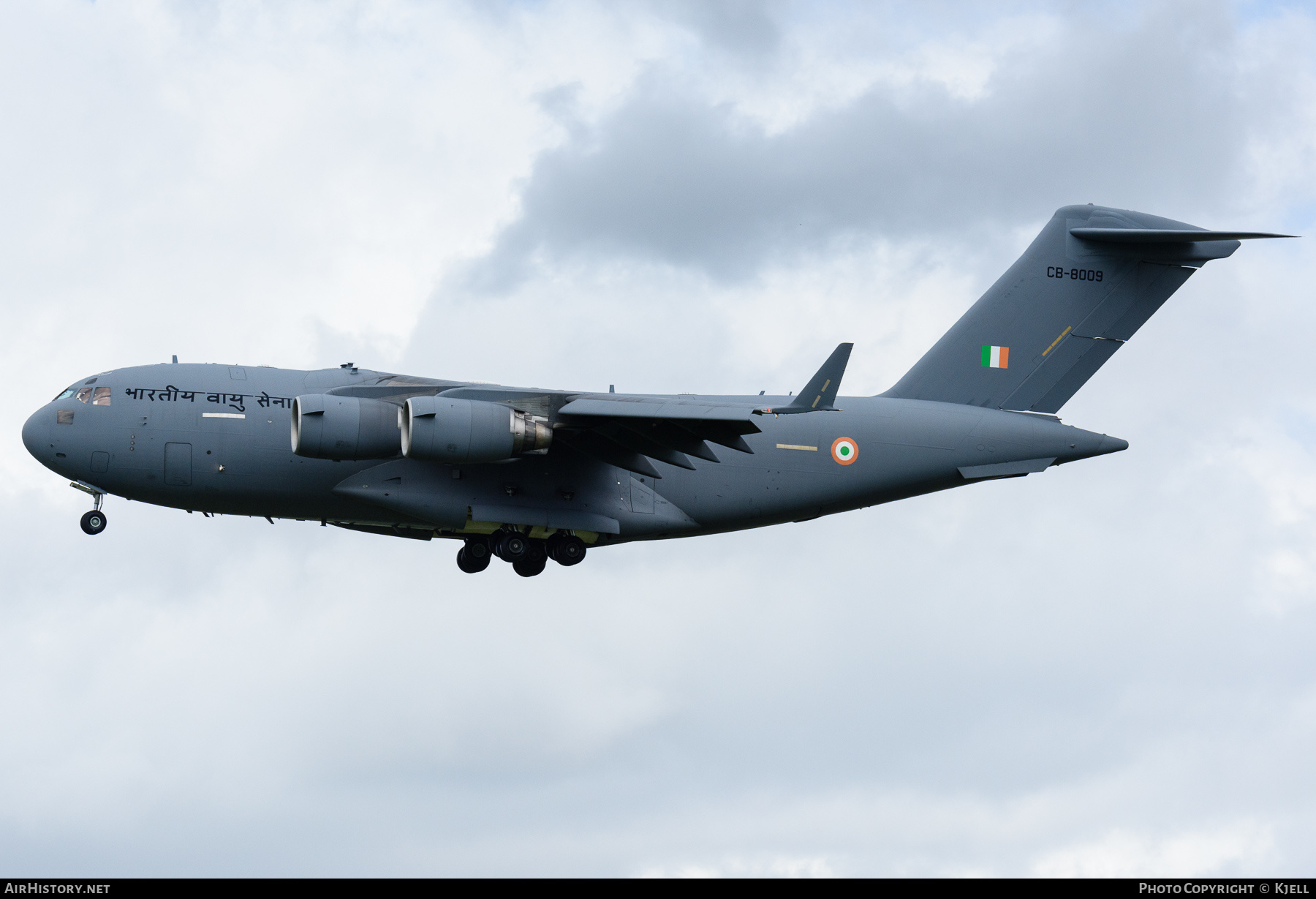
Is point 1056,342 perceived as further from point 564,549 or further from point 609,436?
point 564,549

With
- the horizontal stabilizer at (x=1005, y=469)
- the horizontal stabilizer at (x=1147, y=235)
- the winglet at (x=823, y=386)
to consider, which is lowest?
the winglet at (x=823, y=386)

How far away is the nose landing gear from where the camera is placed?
1661 centimetres

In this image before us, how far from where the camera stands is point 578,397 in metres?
16.8

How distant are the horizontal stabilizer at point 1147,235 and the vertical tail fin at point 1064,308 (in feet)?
0.04

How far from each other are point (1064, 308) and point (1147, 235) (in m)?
1.32

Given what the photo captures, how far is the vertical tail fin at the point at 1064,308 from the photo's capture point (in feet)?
63.8

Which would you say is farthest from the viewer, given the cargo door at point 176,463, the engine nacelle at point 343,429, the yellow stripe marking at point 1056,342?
the yellow stripe marking at point 1056,342

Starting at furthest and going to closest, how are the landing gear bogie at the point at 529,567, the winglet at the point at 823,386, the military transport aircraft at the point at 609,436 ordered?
the landing gear bogie at the point at 529,567, the military transport aircraft at the point at 609,436, the winglet at the point at 823,386

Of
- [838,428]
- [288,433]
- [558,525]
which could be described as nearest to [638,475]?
[558,525]

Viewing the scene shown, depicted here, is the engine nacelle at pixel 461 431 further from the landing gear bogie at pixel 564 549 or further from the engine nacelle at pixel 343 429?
the landing gear bogie at pixel 564 549

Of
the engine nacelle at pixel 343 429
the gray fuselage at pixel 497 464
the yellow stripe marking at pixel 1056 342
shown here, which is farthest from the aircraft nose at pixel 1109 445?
the engine nacelle at pixel 343 429

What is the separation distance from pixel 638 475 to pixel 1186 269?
24.8 feet

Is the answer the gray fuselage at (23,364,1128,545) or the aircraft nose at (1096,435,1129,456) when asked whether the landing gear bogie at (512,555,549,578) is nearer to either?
the gray fuselage at (23,364,1128,545)

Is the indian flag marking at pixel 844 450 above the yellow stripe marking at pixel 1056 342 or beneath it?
beneath
